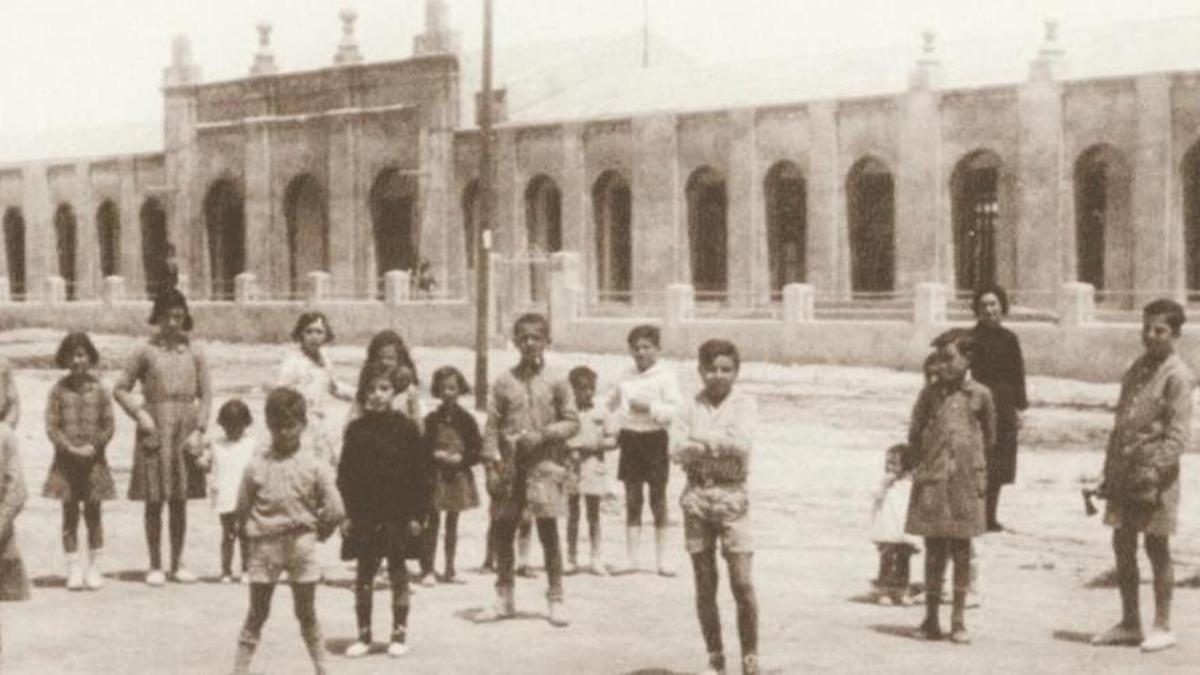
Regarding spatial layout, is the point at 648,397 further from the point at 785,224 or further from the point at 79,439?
the point at 785,224

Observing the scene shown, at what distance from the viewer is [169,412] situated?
1230 centimetres

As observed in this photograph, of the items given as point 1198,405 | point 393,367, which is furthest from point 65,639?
point 1198,405

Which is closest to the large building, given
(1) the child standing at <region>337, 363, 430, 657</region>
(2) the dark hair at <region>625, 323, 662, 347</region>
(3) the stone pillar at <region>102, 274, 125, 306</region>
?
(3) the stone pillar at <region>102, 274, 125, 306</region>

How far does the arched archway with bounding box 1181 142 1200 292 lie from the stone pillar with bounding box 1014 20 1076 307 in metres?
2.05

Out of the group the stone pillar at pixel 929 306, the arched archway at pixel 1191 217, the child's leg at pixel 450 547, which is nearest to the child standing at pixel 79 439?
the child's leg at pixel 450 547

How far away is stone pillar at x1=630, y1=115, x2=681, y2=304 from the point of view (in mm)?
41625

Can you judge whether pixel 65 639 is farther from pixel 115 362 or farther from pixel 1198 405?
pixel 115 362

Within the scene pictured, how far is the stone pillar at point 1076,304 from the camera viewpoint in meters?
30.7

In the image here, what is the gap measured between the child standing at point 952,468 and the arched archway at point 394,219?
118 ft

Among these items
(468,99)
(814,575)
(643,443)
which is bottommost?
(814,575)

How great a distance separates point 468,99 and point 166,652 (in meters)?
36.2

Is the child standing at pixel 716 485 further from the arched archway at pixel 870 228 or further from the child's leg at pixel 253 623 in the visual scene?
the arched archway at pixel 870 228

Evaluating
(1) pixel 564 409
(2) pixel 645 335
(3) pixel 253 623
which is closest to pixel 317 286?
(2) pixel 645 335

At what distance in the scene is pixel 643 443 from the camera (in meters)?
13.1
